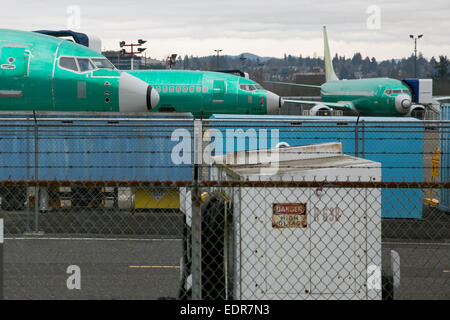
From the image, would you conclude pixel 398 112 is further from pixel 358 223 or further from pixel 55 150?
pixel 358 223

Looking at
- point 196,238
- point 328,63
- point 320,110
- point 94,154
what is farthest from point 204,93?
point 328,63

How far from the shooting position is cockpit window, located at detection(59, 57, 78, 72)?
21484 millimetres

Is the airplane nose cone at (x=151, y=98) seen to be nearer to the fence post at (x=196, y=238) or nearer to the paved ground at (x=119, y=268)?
the paved ground at (x=119, y=268)

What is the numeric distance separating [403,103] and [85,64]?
2904 cm

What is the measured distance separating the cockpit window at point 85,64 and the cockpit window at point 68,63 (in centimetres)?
20

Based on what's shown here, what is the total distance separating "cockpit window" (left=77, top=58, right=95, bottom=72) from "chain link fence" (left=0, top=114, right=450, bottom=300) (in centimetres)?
438

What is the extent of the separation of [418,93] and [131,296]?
47592mm

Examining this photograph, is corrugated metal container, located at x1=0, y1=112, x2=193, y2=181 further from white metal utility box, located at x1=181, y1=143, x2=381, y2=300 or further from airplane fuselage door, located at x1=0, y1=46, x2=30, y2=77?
white metal utility box, located at x1=181, y1=143, x2=381, y2=300

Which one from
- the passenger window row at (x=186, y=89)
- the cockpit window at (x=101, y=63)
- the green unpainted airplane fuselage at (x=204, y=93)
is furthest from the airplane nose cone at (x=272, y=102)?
the cockpit window at (x=101, y=63)

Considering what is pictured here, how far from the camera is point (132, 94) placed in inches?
877

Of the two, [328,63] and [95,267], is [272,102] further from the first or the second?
[328,63]

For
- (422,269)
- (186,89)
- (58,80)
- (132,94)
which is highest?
(186,89)

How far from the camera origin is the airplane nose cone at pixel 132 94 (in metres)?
22.1

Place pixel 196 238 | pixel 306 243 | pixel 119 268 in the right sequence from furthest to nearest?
pixel 119 268 < pixel 306 243 < pixel 196 238
